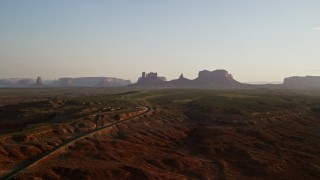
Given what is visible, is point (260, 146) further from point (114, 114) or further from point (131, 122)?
point (114, 114)

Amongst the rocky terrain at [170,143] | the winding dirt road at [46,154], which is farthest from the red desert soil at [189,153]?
the winding dirt road at [46,154]

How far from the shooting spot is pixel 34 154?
5259 cm

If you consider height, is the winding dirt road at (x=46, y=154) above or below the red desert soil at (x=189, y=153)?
above

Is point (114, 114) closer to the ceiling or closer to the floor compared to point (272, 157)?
closer to the ceiling

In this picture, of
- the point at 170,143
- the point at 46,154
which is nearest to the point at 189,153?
the point at 170,143

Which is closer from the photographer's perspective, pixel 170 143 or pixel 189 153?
pixel 189 153

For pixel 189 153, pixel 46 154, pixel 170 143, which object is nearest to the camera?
pixel 46 154

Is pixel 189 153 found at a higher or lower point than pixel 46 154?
Answer: lower

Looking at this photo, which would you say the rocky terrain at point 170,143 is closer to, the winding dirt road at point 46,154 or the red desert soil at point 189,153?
the red desert soil at point 189,153

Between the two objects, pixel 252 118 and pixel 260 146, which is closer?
pixel 260 146

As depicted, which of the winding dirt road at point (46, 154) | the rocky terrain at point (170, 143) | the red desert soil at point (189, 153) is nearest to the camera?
the winding dirt road at point (46, 154)

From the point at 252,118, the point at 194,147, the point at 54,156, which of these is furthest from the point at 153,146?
the point at 252,118

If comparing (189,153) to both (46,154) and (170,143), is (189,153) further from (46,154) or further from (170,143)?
(46,154)

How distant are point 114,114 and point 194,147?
1044 inches
